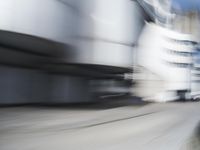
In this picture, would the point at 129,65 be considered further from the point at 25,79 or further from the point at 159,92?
the point at 159,92

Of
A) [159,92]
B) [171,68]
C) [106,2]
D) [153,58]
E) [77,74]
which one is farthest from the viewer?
[171,68]

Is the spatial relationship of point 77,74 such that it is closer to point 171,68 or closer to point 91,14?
point 91,14

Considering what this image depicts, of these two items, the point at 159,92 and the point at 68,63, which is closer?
the point at 68,63

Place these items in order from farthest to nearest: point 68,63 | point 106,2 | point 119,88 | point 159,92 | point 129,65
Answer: point 159,92, point 119,88, point 129,65, point 106,2, point 68,63

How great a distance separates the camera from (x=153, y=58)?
64.8 metres

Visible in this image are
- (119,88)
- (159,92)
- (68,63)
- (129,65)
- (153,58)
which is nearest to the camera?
(68,63)

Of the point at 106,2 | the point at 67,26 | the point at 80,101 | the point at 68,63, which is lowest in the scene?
the point at 80,101

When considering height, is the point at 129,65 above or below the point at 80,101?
above

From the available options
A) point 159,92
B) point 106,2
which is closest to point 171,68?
point 159,92

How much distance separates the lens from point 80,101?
1361 inches

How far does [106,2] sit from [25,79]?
25.7ft

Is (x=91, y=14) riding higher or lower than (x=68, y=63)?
higher

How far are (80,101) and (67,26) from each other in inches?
442

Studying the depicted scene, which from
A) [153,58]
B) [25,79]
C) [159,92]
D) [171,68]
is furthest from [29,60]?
[171,68]
